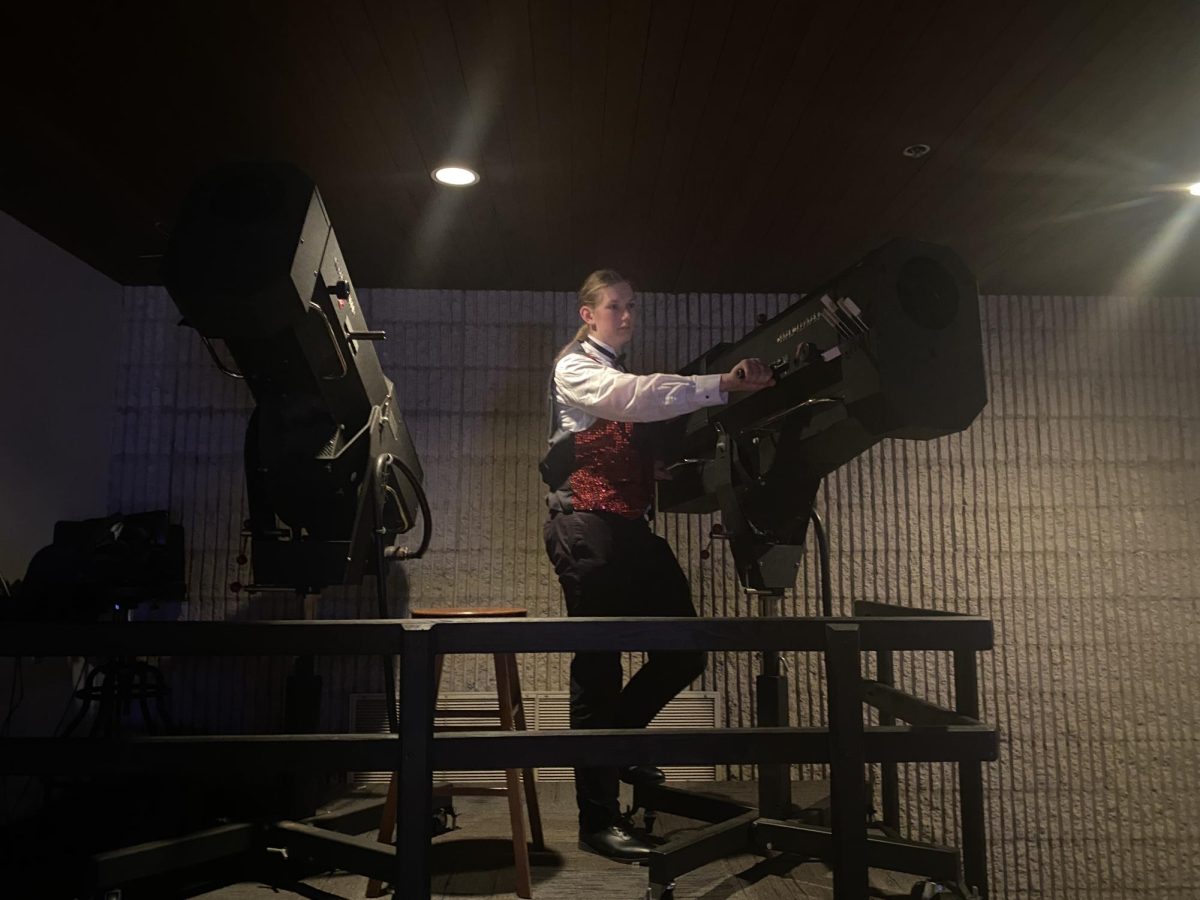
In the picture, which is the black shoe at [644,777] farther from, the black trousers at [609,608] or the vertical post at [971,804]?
the vertical post at [971,804]

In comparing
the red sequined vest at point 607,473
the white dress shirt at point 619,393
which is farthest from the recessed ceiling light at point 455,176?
the red sequined vest at point 607,473

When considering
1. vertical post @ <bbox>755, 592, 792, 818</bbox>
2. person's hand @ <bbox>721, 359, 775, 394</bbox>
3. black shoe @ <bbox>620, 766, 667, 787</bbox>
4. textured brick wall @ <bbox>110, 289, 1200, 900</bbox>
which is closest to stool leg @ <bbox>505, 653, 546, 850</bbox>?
black shoe @ <bbox>620, 766, 667, 787</bbox>

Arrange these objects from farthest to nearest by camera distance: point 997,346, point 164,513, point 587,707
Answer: point 997,346, point 164,513, point 587,707

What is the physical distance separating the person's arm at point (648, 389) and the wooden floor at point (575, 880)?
1.27 metres

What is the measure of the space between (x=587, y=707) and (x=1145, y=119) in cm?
258

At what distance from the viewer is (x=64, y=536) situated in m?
3.50

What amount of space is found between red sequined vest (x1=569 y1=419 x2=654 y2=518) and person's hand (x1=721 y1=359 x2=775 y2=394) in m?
0.47

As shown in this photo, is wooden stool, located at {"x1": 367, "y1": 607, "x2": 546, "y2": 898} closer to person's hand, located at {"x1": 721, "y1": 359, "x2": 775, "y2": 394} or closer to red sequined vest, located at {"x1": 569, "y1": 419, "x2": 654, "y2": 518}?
red sequined vest, located at {"x1": 569, "y1": 419, "x2": 654, "y2": 518}

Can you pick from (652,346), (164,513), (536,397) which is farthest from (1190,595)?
(164,513)

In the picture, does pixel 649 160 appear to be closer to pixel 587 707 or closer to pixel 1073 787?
pixel 587 707

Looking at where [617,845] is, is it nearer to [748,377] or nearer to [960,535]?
[748,377]

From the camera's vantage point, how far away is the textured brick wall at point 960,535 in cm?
406

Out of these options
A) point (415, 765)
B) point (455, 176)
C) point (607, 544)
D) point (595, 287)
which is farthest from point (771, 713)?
point (455, 176)

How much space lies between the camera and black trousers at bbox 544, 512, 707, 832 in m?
2.48
